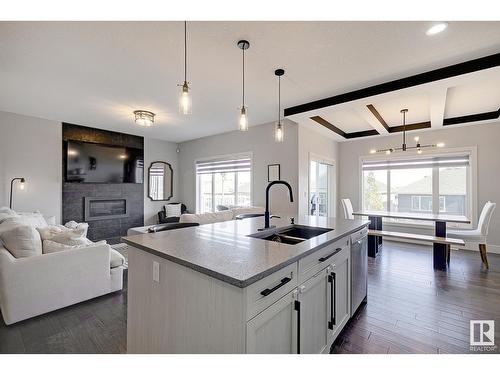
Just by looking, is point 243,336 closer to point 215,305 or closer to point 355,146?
point 215,305

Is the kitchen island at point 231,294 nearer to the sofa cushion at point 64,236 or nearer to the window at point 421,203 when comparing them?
the sofa cushion at point 64,236

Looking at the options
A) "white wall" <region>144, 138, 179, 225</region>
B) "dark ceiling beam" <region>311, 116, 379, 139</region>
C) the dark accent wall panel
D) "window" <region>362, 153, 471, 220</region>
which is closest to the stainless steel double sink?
"dark ceiling beam" <region>311, 116, 379, 139</region>

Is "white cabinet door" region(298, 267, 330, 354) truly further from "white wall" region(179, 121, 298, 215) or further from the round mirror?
the round mirror

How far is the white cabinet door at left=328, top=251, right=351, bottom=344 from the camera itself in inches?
65.1

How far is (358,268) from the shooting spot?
219cm

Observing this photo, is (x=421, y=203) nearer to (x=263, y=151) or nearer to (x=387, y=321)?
(x=263, y=151)

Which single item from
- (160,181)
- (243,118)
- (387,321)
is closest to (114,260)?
(243,118)

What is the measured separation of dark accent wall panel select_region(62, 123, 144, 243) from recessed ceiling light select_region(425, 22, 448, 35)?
6.18 m

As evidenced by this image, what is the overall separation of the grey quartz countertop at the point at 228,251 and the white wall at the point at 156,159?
500cm

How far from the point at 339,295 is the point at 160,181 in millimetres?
5945

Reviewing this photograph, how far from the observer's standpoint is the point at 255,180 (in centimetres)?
509

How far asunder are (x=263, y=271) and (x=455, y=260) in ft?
15.4

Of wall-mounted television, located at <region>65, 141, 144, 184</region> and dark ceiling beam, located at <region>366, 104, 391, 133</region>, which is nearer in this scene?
dark ceiling beam, located at <region>366, 104, 391, 133</region>
